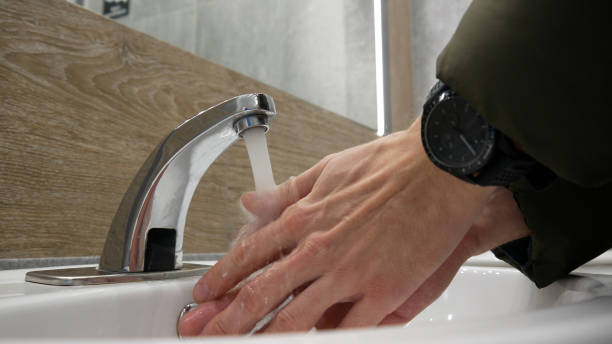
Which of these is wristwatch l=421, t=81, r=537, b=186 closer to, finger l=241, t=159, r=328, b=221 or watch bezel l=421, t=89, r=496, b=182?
watch bezel l=421, t=89, r=496, b=182

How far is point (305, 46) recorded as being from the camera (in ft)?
3.03

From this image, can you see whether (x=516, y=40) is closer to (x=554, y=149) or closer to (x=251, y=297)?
(x=554, y=149)

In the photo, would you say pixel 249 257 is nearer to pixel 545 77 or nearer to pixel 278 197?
pixel 278 197

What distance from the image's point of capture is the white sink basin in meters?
0.15

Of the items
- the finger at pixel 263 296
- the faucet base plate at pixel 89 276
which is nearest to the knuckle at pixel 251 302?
the finger at pixel 263 296

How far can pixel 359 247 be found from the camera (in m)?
0.31

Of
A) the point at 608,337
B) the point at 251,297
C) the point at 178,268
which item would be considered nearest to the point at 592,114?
Answer: the point at 608,337

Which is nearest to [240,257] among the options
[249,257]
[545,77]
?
[249,257]

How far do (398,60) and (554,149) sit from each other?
37.8 inches

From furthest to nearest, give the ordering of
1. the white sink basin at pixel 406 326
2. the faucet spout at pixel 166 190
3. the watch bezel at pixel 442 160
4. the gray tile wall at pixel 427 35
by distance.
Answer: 1. the gray tile wall at pixel 427 35
2. the faucet spout at pixel 166 190
3. the watch bezel at pixel 442 160
4. the white sink basin at pixel 406 326

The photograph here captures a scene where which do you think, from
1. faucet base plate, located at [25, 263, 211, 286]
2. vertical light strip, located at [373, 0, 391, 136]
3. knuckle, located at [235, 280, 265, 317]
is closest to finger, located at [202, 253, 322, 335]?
knuckle, located at [235, 280, 265, 317]

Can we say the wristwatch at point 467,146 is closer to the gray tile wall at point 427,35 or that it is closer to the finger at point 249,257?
the finger at point 249,257

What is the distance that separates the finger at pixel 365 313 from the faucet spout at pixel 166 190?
0.16 metres

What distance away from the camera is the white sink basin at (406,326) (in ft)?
0.48
